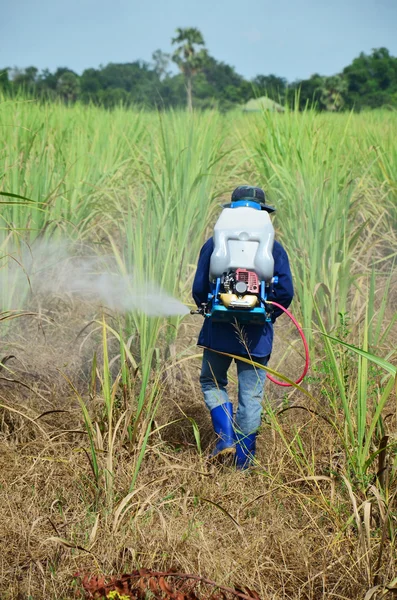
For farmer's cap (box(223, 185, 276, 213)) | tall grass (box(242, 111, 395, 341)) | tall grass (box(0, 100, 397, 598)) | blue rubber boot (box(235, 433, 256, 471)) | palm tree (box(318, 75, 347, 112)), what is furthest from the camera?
palm tree (box(318, 75, 347, 112))

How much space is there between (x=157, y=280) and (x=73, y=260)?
4.02 feet

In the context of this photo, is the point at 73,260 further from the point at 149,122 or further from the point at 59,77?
the point at 59,77

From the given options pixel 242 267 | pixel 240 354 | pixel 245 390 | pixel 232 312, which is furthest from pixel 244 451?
pixel 242 267

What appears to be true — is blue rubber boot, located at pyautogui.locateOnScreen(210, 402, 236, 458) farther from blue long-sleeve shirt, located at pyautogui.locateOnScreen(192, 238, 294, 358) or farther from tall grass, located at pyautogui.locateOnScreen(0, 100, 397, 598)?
blue long-sleeve shirt, located at pyautogui.locateOnScreen(192, 238, 294, 358)

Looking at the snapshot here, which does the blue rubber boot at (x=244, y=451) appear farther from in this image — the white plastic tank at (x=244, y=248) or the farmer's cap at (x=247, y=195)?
the farmer's cap at (x=247, y=195)

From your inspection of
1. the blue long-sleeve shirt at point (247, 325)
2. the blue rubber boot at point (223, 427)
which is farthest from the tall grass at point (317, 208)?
the blue rubber boot at point (223, 427)

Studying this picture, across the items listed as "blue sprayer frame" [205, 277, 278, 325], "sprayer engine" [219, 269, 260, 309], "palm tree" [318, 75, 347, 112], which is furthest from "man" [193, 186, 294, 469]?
"palm tree" [318, 75, 347, 112]

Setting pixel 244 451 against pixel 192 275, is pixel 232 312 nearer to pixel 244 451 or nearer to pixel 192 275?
pixel 244 451

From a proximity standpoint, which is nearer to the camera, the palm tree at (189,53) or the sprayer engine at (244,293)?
the sprayer engine at (244,293)

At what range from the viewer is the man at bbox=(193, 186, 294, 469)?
272 centimetres

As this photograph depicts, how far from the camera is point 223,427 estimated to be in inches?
112

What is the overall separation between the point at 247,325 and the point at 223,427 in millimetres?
441

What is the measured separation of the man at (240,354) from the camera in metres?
2.72

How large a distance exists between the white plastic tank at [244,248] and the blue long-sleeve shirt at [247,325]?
208 mm
